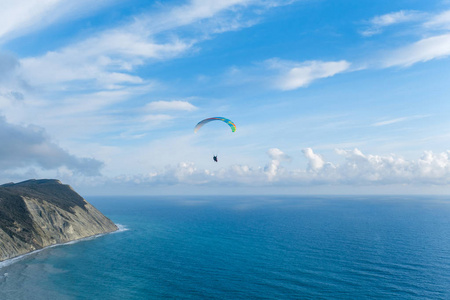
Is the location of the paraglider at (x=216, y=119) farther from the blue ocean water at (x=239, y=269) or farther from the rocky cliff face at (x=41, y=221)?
the rocky cliff face at (x=41, y=221)

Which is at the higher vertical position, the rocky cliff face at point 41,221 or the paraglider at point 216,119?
the paraglider at point 216,119

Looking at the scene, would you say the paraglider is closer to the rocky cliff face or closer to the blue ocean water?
the blue ocean water

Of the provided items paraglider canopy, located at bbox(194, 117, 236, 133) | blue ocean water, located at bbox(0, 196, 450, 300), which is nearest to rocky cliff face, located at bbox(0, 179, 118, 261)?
blue ocean water, located at bbox(0, 196, 450, 300)

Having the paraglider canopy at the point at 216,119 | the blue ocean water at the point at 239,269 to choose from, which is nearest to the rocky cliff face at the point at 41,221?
the blue ocean water at the point at 239,269

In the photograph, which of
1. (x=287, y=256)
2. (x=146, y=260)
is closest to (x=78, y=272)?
(x=146, y=260)

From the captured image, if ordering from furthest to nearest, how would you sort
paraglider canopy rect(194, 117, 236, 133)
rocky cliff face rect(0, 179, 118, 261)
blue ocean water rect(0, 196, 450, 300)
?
1. rocky cliff face rect(0, 179, 118, 261)
2. paraglider canopy rect(194, 117, 236, 133)
3. blue ocean water rect(0, 196, 450, 300)

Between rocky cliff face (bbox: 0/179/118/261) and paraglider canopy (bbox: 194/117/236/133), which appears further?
rocky cliff face (bbox: 0/179/118/261)

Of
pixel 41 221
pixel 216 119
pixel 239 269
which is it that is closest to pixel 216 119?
pixel 216 119

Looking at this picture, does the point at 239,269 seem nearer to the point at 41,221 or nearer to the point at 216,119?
the point at 216,119
